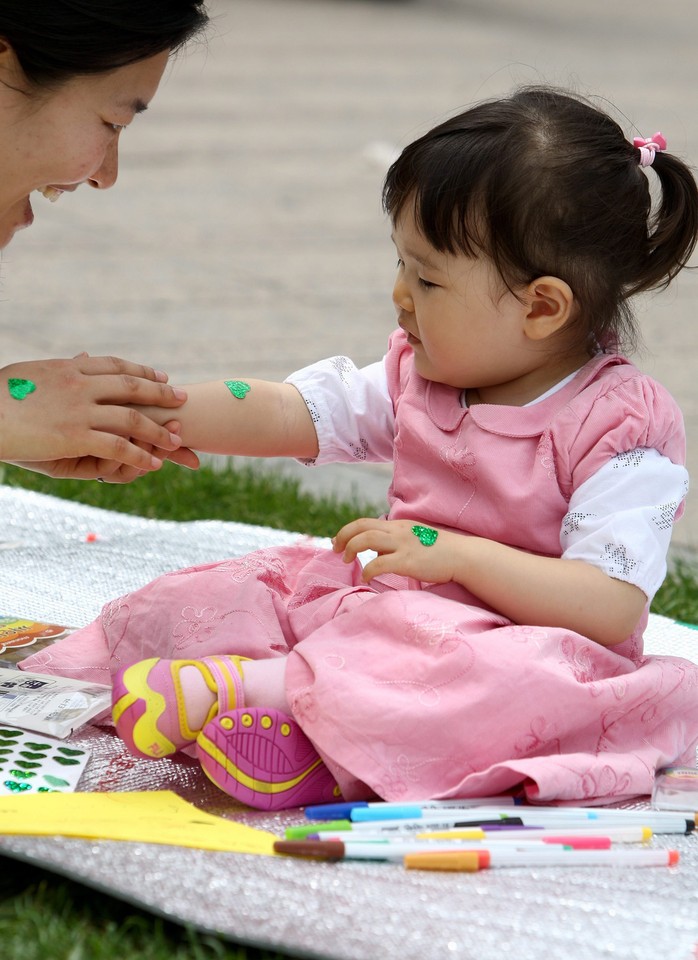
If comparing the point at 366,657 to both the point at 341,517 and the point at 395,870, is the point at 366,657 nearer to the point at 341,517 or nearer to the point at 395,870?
the point at 395,870

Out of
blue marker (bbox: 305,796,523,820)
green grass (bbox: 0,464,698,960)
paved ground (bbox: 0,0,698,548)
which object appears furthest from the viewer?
paved ground (bbox: 0,0,698,548)

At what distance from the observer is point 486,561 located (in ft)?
7.00

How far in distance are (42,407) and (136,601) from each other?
36cm

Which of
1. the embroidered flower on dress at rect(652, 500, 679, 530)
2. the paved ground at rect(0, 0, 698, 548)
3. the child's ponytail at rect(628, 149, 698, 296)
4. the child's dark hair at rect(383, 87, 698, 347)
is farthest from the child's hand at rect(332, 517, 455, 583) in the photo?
the paved ground at rect(0, 0, 698, 548)

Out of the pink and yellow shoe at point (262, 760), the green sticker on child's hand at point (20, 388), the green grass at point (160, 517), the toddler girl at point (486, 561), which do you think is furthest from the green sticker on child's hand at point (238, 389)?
the green grass at point (160, 517)

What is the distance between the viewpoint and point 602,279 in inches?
88.0

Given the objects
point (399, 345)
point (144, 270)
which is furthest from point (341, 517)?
point (144, 270)

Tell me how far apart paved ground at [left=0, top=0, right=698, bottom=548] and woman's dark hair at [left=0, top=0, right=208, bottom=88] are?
503 mm

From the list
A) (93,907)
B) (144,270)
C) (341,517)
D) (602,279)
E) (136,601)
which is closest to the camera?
(93,907)

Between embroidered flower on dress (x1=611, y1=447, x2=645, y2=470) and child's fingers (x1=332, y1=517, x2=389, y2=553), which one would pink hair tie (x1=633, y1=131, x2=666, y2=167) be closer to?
embroidered flower on dress (x1=611, y1=447, x2=645, y2=470)

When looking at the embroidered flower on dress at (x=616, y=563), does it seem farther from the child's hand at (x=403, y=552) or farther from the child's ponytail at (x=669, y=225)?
the child's ponytail at (x=669, y=225)

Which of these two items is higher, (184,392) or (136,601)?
(184,392)

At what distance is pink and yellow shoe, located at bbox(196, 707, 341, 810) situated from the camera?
77.9 inches

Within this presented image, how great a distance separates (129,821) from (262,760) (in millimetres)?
202
